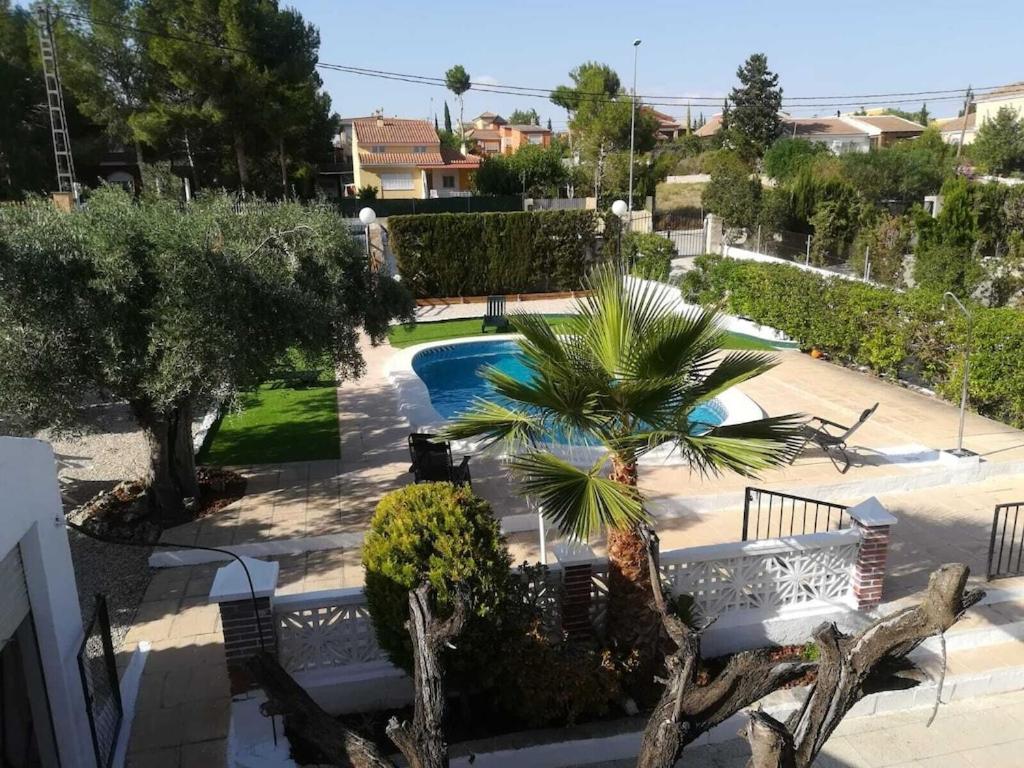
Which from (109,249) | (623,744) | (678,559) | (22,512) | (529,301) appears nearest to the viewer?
(22,512)

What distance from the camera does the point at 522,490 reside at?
17.0 ft

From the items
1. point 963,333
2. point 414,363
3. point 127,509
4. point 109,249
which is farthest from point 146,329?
point 963,333

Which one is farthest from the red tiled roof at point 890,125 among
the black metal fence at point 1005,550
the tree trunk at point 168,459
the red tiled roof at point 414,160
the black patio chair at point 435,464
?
the tree trunk at point 168,459

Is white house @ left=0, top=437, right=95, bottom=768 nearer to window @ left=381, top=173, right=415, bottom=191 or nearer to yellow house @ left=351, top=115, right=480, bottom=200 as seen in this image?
yellow house @ left=351, top=115, right=480, bottom=200

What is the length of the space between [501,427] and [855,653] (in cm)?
282

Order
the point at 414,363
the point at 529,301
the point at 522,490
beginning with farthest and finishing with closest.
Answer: the point at 529,301
the point at 414,363
the point at 522,490

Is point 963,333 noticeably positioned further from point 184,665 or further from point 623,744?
point 184,665

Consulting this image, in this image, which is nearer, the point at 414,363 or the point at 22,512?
the point at 22,512

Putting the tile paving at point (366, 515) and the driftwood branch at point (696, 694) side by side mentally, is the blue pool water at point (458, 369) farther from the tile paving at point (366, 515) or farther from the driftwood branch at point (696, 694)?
the driftwood branch at point (696, 694)

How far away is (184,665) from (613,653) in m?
3.67

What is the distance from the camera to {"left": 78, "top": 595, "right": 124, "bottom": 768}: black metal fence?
4957mm

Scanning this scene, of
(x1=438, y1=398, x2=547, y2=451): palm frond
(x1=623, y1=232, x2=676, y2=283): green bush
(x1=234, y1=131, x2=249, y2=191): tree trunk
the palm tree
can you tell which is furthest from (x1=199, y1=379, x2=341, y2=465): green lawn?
(x1=234, y1=131, x2=249, y2=191): tree trunk

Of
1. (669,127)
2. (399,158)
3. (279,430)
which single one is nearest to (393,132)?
(399,158)

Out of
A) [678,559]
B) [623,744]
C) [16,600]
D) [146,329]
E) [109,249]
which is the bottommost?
[623,744]
